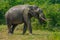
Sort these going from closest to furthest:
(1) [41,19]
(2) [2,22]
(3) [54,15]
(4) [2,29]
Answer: (1) [41,19] → (4) [2,29] → (3) [54,15] → (2) [2,22]

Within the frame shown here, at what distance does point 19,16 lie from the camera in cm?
1433

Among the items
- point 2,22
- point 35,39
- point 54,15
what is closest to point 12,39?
point 35,39

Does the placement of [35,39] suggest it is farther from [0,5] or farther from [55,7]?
[0,5]

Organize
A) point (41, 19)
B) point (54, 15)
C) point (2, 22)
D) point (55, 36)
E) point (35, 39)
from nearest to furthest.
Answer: point (55, 36), point (35, 39), point (41, 19), point (54, 15), point (2, 22)

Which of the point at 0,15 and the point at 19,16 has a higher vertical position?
the point at 19,16

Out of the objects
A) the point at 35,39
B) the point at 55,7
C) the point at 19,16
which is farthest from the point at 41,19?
the point at 55,7

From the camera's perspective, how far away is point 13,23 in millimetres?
14664

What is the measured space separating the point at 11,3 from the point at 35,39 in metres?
10.3

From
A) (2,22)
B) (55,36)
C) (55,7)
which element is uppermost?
(55,36)

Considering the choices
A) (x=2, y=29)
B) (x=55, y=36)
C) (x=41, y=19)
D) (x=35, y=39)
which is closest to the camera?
(x=55, y=36)

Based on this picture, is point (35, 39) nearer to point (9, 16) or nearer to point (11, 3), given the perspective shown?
point (9, 16)

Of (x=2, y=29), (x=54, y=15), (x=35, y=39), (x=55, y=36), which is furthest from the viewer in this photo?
(x=54, y=15)

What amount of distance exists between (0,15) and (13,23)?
313 inches

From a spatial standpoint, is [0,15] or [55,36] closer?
[55,36]
